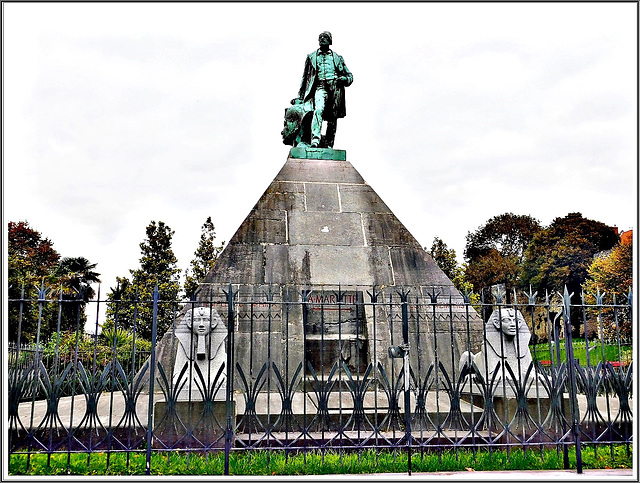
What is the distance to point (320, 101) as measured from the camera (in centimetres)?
1141

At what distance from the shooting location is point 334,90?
11.5 meters

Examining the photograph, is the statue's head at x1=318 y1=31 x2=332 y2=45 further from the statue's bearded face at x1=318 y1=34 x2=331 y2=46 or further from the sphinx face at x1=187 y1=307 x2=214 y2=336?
the sphinx face at x1=187 y1=307 x2=214 y2=336

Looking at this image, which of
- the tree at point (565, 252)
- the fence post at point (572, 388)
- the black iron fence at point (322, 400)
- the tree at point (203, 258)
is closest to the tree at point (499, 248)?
the tree at point (565, 252)

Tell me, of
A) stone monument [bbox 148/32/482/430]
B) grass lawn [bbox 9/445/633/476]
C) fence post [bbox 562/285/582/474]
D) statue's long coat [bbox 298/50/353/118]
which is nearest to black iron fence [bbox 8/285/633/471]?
fence post [bbox 562/285/582/474]

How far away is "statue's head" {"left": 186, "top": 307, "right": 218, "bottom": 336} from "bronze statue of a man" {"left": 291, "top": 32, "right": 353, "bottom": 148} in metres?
6.26

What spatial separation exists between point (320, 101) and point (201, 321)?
22.8 feet

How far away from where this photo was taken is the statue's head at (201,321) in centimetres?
573

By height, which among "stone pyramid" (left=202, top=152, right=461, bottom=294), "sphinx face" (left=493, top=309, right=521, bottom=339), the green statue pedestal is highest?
the green statue pedestal

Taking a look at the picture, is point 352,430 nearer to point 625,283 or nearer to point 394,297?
point 394,297

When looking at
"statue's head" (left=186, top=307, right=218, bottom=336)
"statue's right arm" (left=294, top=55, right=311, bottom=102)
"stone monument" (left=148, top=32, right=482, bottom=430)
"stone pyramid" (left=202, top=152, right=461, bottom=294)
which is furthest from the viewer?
"statue's right arm" (left=294, top=55, right=311, bottom=102)

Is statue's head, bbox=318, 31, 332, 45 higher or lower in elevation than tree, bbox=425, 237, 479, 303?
higher

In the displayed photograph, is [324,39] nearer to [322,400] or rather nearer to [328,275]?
[328,275]

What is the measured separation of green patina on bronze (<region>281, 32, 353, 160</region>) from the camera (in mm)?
11414

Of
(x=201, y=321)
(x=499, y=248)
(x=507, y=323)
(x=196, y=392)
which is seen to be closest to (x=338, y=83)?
(x=507, y=323)
